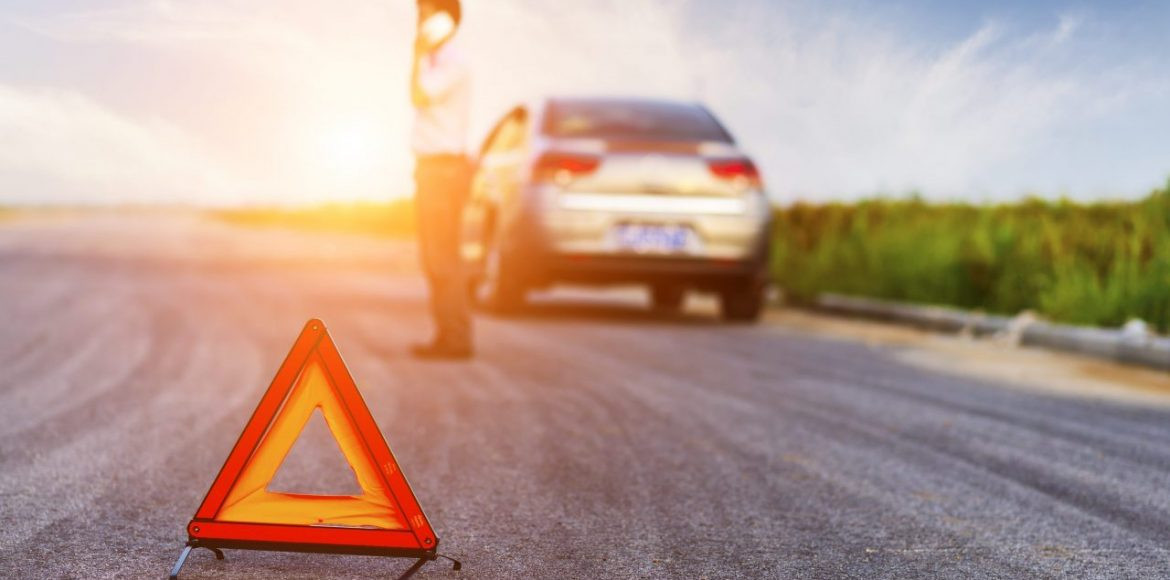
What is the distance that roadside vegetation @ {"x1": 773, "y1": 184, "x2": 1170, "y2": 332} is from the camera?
10.6 meters

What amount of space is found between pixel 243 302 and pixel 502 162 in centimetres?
271

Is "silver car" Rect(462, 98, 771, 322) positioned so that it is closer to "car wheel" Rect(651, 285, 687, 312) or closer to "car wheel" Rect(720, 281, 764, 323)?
"car wheel" Rect(720, 281, 764, 323)

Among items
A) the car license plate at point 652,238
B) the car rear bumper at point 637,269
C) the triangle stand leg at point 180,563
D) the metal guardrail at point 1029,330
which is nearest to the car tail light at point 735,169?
the car license plate at point 652,238

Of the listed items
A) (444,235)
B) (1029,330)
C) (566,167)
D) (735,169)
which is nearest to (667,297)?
(735,169)

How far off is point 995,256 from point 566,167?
13.7 ft

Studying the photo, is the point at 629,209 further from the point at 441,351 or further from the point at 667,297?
the point at 667,297

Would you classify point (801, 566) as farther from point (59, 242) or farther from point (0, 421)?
point (59, 242)

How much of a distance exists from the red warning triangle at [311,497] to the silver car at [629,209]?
7319mm

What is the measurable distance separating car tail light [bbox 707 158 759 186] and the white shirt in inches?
123

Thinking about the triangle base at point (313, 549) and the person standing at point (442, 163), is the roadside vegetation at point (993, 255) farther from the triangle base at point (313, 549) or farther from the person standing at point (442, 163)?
the triangle base at point (313, 549)

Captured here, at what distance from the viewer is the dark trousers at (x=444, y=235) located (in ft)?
27.8

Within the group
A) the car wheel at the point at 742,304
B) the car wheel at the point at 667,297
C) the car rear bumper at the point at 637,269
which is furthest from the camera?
the car wheel at the point at 667,297

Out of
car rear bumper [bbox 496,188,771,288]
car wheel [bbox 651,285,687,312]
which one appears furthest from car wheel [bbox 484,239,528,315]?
car wheel [bbox 651,285,687,312]

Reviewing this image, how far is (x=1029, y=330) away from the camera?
10.6m
